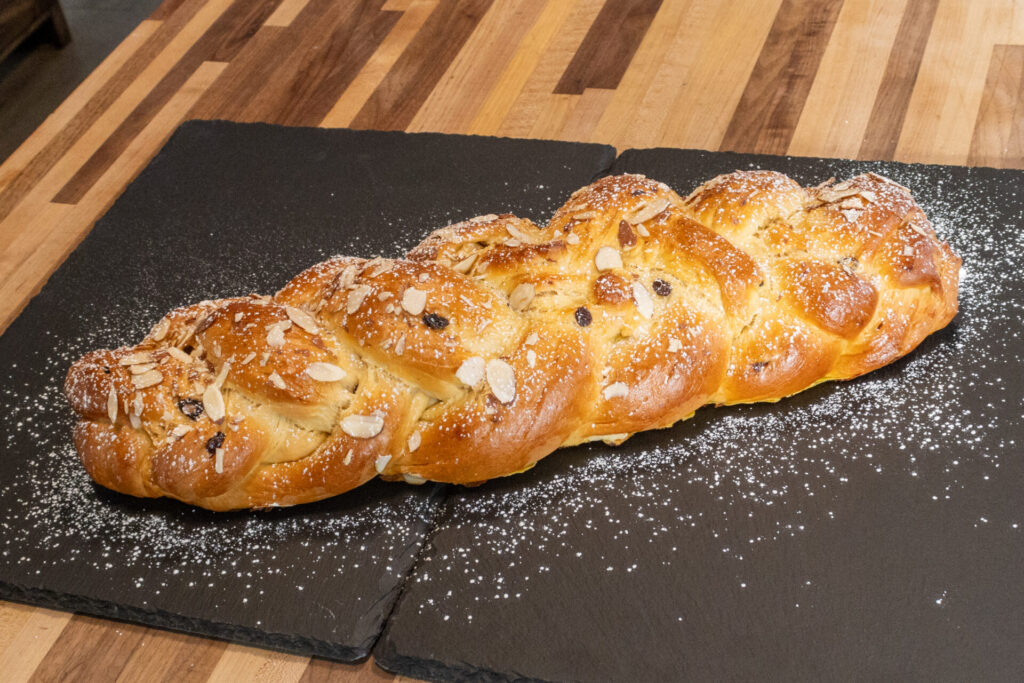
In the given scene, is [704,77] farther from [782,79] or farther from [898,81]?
[898,81]

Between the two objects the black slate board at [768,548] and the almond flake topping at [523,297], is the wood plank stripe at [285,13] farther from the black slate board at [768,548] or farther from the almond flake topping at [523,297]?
the black slate board at [768,548]

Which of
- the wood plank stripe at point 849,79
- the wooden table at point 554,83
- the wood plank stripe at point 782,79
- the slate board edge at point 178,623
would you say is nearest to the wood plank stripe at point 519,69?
the wooden table at point 554,83

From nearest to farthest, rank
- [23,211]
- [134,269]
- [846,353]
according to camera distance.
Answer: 1. [846,353]
2. [134,269]
3. [23,211]

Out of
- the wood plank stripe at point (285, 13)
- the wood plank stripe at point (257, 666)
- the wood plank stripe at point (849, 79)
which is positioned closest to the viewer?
the wood plank stripe at point (257, 666)

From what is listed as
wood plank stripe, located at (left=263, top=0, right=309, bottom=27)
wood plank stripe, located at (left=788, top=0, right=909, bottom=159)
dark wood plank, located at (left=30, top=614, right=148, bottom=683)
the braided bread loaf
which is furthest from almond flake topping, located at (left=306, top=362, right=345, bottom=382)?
wood plank stripe, located at (left=263, top=0, right=309, bottom=27)

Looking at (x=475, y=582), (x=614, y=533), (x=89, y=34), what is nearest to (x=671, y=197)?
(x=614, y=533)

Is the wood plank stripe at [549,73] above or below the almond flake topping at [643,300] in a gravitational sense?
below

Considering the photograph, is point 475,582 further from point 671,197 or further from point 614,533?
point 671,197
